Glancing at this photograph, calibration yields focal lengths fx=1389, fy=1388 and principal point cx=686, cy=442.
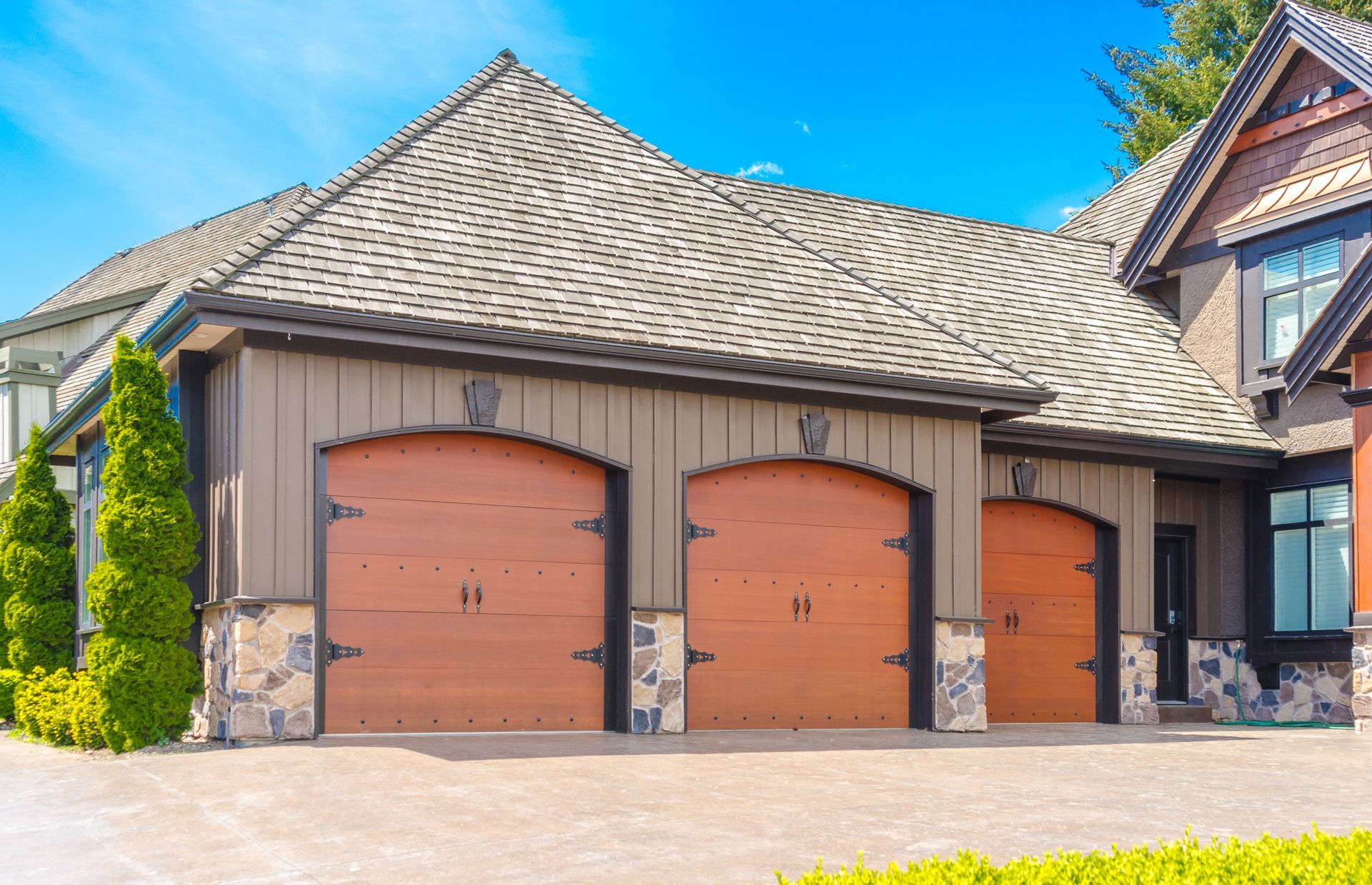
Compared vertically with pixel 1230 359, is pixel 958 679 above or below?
below

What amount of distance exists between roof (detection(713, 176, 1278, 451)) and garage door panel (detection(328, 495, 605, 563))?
561 centimetres

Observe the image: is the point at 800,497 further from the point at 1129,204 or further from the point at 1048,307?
the point at 1129,204

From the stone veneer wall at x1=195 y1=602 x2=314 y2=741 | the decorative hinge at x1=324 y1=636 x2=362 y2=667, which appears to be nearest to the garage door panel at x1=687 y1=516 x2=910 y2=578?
the decorative hinge at x1=324 y1=636 x2=362 y2=667

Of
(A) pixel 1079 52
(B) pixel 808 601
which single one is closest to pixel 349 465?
(B) pixel 808 601

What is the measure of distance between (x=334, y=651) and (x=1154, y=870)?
6.94 m

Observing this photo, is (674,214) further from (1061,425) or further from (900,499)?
(1061,425)

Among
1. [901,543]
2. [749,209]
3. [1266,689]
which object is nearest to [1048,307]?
[749,209]

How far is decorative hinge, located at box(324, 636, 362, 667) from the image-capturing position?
10.4 metres

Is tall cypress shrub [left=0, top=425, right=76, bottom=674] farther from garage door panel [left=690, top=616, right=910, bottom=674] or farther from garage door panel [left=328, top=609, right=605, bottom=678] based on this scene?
garage door panel [left=690, top=616, right=910, bottom=674]

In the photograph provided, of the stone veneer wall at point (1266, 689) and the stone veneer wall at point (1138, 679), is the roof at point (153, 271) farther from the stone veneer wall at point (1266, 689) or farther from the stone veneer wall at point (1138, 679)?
the stone veneer wall at point (1266, 689)

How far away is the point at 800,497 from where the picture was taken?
12695 millimetres

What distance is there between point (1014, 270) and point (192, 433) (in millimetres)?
11178

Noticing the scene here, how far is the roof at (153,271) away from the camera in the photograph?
67.0ft

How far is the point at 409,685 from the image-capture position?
→ 10.8 metres
